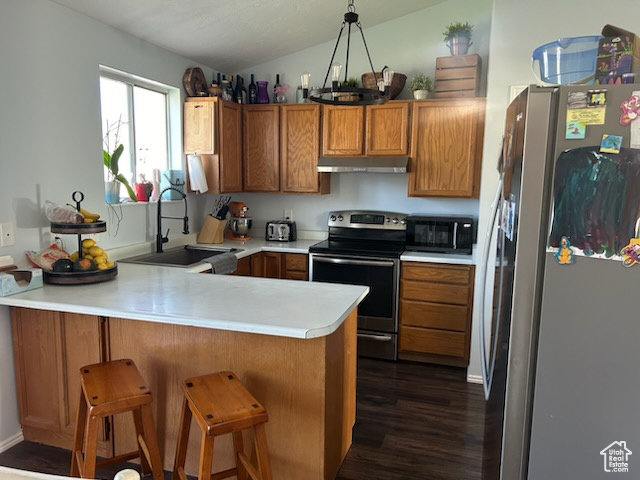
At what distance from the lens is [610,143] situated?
132cm

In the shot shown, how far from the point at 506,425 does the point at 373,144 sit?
2875 mm

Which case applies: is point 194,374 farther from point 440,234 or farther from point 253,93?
point 253,93

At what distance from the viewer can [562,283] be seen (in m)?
1.41

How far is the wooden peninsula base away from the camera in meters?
2.05

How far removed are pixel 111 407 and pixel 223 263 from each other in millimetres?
1645

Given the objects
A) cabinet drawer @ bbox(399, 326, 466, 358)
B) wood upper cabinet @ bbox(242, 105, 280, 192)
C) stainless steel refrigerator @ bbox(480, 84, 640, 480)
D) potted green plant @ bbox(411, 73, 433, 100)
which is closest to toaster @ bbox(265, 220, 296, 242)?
wood upper cabinet @ bbox(242, 105, 280, 192)

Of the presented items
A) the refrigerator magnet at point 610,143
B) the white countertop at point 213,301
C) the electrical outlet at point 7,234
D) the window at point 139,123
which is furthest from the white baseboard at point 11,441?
the refrigerator magnet at point 610,143

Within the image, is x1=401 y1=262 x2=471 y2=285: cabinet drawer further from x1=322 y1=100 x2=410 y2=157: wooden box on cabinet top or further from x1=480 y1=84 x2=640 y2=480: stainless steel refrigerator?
x1=480 y1=84 x2=640 y2=480: stainless steel refrigerator

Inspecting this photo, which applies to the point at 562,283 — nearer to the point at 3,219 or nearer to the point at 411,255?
the point at 411,255

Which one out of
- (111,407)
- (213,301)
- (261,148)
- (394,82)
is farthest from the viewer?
(261,148)

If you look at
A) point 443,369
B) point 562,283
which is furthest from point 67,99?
point 443,369

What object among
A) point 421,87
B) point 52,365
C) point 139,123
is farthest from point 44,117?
point 421,87

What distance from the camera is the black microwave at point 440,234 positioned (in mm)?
3852

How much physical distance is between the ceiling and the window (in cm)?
34
